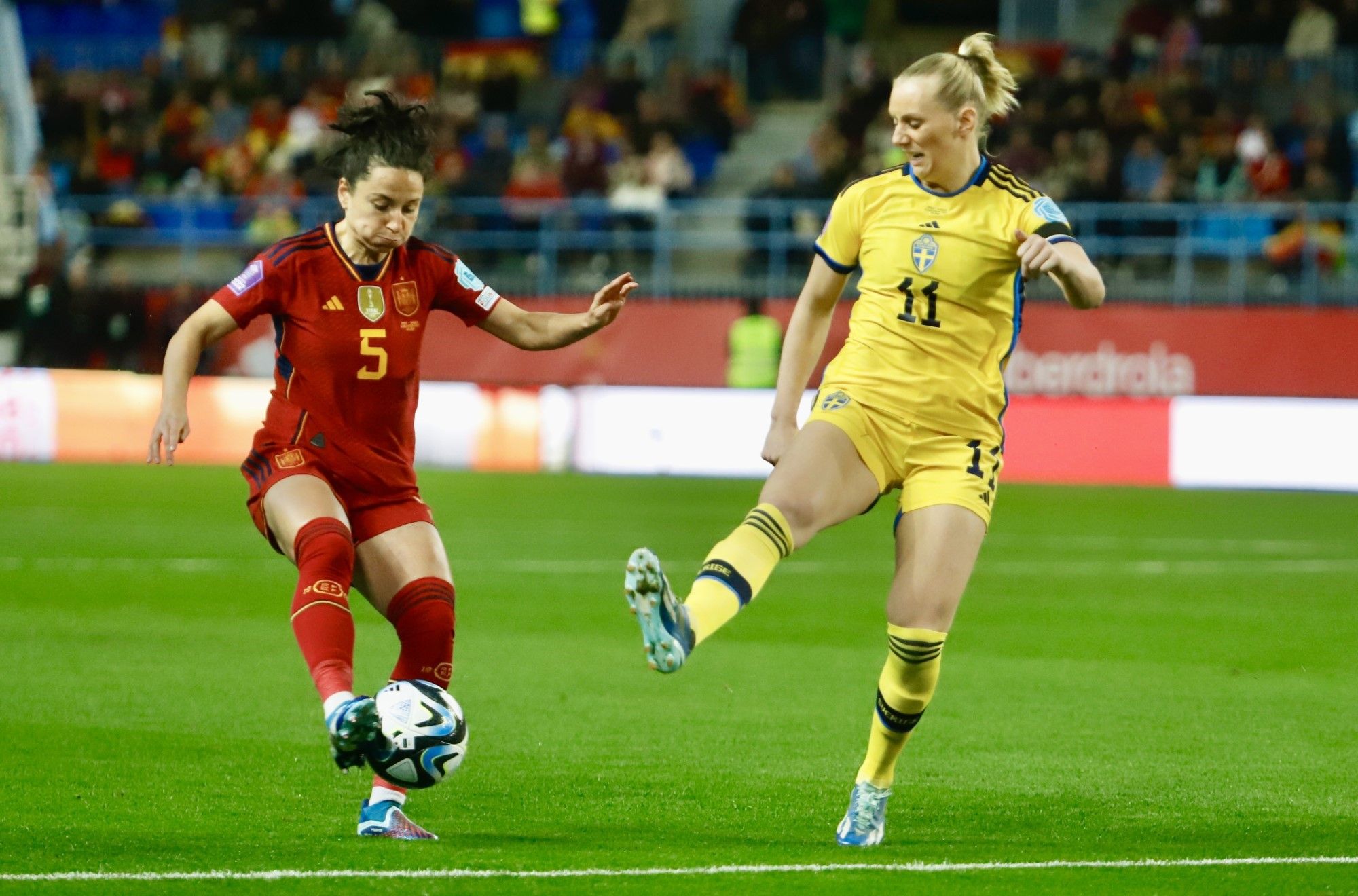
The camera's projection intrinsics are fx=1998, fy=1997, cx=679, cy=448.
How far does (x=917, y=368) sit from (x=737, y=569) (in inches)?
36.2

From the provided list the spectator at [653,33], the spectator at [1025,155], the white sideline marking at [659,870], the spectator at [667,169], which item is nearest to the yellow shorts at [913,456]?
the white sideline marking at [659,870]

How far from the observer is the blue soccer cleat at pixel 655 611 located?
4.88 metres

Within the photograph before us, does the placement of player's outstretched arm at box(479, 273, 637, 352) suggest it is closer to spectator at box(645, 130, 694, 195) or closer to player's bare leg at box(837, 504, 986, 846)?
player's bare leg at box(837, 504, 986, 846)

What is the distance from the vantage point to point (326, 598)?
5.43 meters

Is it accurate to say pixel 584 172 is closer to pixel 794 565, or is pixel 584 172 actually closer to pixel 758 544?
pixel 794 565

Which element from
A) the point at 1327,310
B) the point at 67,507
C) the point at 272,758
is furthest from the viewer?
the point at 1327,310

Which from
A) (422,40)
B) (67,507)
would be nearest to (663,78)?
(422,40)

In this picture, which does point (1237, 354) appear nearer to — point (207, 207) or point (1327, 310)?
point (1327, 310)

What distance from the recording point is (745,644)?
10797 mm

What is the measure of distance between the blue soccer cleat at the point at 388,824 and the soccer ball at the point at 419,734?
15.6 inches

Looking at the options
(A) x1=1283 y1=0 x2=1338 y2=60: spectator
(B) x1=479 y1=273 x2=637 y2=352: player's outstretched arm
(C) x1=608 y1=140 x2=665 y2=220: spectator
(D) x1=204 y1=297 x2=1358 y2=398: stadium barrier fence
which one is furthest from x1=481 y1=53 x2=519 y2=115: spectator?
(B) x1=479 y1=273 x2=637 y2=352: player's outstretched arm

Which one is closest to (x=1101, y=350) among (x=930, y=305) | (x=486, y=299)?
(x=930, y=305)

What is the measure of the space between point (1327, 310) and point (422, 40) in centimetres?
1356

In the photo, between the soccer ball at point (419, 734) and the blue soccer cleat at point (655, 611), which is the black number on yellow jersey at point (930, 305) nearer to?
the blue soccer cleat at point (655, 611)
